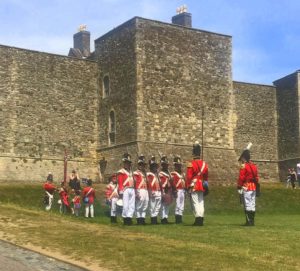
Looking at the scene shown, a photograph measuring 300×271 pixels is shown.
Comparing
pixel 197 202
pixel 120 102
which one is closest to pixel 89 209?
pixel 197 202

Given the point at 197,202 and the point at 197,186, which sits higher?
the point at 197,186

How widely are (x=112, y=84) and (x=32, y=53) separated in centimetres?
502

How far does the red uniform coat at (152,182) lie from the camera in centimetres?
1795

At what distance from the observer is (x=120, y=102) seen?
38031 millimetres

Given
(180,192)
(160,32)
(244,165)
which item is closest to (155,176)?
(180,192)

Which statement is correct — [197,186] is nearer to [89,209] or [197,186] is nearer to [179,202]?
[179,202]

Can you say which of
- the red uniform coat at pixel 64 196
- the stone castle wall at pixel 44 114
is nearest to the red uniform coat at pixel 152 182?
the red uniform coat at pixel 64 196

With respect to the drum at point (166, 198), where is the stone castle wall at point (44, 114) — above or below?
above

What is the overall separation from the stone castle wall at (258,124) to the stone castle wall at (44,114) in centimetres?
1086

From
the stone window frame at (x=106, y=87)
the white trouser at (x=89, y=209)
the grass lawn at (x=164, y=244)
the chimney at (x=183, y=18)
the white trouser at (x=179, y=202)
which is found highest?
the chimney at (x=183, y=18)

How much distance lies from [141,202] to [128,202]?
1.44ft

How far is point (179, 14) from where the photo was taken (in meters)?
43.3

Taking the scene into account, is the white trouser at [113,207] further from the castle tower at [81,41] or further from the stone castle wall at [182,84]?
the castle tower at [81,41]

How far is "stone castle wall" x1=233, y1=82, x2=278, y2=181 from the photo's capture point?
45219 mm
